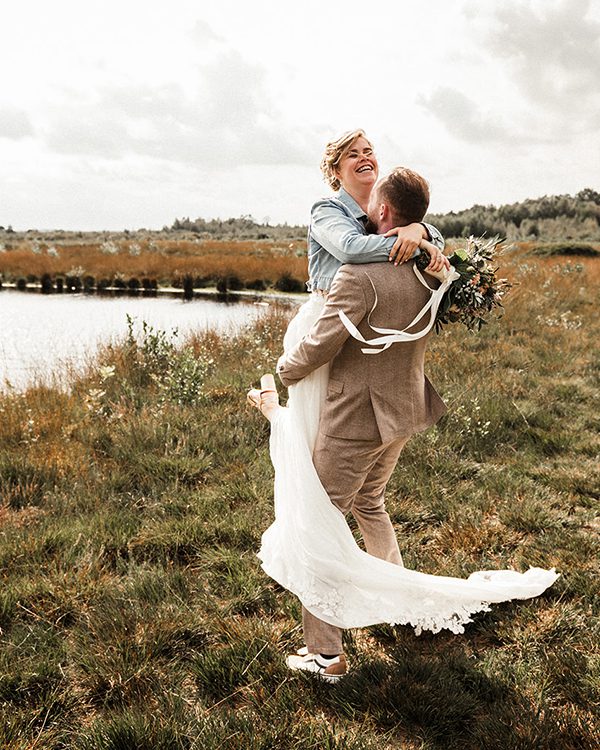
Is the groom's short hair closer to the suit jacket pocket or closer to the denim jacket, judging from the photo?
the denim jacket

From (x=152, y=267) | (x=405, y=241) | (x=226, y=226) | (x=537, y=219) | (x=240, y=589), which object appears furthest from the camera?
(x=226, y=226)

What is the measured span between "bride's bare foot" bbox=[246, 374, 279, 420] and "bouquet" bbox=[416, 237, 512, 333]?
822mm

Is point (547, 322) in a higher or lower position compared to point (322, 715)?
higher

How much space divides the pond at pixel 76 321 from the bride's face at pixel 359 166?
6.78m

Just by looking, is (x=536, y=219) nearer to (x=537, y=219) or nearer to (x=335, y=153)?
(x=537, y=219)

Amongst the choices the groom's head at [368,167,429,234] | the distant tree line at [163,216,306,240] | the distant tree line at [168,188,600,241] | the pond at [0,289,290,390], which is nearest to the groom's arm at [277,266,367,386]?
the groom's head at [368,167,429,234]

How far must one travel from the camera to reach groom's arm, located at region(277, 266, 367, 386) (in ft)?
7.63

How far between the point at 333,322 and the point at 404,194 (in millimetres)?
550

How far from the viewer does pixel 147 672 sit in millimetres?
2693

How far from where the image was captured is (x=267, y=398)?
114 inches

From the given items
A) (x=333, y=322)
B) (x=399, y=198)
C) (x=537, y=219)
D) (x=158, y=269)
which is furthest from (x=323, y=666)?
(x=537, y=219)

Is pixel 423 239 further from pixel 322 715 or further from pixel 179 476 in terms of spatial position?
pixel 179 476

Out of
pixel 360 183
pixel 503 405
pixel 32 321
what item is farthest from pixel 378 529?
pixel 32 321

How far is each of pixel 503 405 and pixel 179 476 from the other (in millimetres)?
3428
